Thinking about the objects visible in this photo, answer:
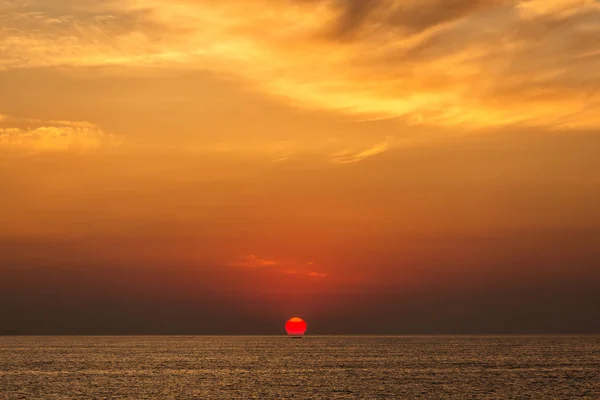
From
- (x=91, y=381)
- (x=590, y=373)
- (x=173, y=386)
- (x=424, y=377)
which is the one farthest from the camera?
(x=590, y=373)

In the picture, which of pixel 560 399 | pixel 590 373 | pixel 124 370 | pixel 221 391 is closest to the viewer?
pixel 560 399

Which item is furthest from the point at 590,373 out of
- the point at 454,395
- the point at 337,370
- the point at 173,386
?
the point at 173,386

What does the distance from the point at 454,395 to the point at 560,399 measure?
16.2m

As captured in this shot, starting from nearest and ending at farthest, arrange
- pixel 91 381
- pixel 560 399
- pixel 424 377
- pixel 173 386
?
pixel 560 399, pixel 173 386, pixel 91 381, pixel 424 377

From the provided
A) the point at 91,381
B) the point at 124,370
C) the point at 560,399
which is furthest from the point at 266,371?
the point at 560,399

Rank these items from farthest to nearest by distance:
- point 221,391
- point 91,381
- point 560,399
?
point 91,381 < point 221,391 < point 560,399

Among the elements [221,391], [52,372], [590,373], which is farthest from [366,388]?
[52,372]

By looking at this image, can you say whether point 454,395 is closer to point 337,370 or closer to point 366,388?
point 366,388

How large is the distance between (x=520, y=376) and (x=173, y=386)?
253 ft

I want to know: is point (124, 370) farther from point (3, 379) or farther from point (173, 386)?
point (173, 386)

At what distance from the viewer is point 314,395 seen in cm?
12644

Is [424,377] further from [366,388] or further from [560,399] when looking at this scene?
[560,399]

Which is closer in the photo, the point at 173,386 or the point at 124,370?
the point at 173,386

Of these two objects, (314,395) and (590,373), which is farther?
(590,373)
